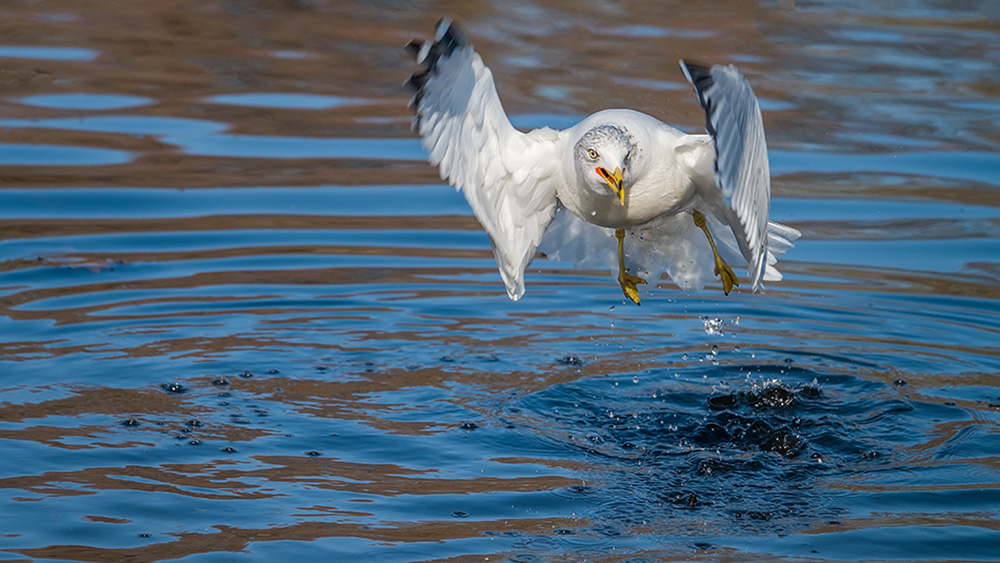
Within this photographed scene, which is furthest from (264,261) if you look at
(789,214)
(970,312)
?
(970,312)

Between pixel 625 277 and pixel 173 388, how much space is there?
7.16ft

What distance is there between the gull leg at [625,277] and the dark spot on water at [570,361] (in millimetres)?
485

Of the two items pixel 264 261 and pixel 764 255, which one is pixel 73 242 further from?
pixel 764 255

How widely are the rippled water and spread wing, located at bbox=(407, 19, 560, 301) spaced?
82 cm

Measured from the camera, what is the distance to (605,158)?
17.3 feet

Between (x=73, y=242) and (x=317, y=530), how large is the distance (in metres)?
4.19

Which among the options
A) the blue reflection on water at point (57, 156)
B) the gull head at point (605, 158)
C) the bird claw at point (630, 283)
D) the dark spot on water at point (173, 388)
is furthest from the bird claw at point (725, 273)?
the blue reflection on water at point (57, 156)

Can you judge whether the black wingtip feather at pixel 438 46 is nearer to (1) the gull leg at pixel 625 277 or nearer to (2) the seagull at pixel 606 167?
(2) the seagull at pixel 606 167

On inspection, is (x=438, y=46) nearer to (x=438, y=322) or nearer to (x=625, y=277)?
(x=625, y=277)

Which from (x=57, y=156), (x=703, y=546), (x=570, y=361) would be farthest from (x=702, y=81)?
(x=57, y=156)

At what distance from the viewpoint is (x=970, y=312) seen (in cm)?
759

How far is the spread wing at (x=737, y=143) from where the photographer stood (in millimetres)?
4750

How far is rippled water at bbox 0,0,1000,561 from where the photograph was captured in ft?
16.6

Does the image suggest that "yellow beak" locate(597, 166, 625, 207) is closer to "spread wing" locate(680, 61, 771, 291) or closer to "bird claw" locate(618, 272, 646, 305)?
"spread wing" locate(680, 61, 771, 291)
